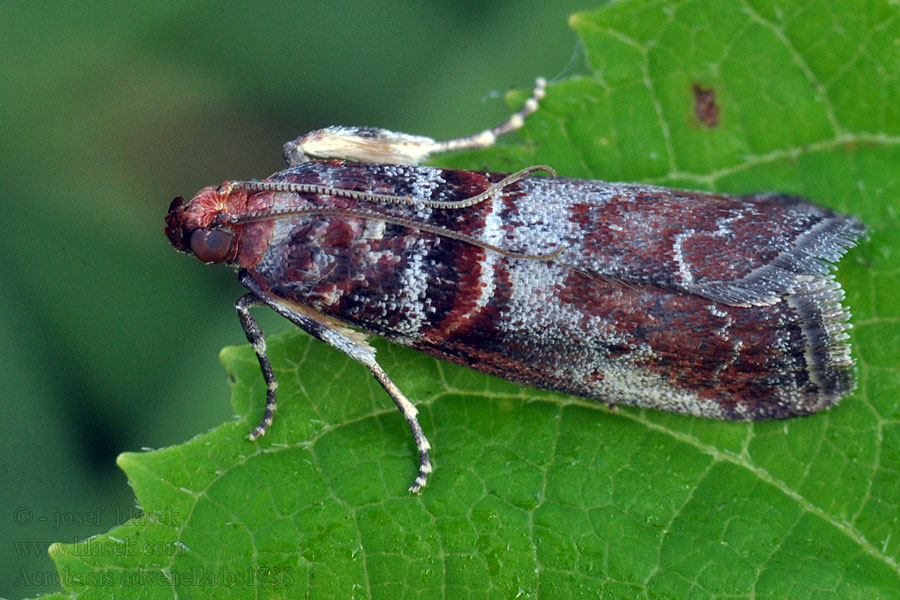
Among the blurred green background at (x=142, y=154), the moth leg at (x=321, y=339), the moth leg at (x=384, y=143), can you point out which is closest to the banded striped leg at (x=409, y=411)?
the moth leg at (x=321, y=339)

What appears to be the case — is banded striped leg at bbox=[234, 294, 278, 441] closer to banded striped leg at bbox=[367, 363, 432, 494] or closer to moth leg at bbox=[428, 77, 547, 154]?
banded striped leg at bbox=[367, 363, 432, 494]

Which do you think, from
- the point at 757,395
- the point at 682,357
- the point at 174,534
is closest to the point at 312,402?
the point at 174,534

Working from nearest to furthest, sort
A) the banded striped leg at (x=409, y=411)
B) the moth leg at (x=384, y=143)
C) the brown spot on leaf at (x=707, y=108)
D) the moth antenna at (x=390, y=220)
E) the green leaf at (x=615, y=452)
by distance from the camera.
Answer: the green leaf at (x=615, y=452) < the moth antenna at (x=390, y=220) < the banded striped leg at (x=409, y=411) < the brown spot on leaf at (x=707, y=108) < the moth leg at (x=384, y=143)

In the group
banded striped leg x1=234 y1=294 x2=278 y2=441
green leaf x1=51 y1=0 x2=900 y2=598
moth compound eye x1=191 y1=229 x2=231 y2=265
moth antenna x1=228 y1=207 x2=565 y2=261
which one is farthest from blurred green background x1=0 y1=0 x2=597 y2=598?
moth antenna x1=228 y1=207 x2=565 y2=261

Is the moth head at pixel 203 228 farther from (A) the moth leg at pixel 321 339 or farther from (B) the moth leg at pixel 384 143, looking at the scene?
(B) the moth leg at pixel 384 143

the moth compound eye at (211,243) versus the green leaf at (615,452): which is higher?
the moth compound eye at (211,243)

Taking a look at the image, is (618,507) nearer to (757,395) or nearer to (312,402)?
(757,395)

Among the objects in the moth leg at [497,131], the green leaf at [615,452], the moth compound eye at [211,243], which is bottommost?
the green leaf at [615,452]
